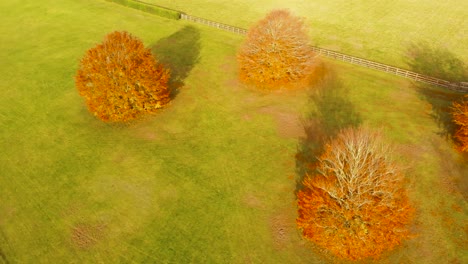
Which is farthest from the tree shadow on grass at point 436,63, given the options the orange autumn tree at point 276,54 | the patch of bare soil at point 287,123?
the patch of bare soil at point 287,123

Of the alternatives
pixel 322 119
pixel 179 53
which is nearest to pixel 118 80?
pixel 179 53

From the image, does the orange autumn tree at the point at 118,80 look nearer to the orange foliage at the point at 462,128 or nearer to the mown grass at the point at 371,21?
the mown grass at the point at 371,21

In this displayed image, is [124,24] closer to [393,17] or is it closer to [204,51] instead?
[204,51]

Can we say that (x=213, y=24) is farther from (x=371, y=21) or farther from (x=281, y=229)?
(x=281, y=229)

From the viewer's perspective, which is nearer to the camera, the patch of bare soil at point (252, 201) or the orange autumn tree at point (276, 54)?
the patch of bare soil at point (252, 201)

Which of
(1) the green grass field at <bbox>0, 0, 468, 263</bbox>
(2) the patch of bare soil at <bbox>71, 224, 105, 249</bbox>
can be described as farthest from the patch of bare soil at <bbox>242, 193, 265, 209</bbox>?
(2) the patch of bare soil at <bbox>71, 224, 105, 249</bbox>

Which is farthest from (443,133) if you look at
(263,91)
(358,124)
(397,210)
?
(263,91)
